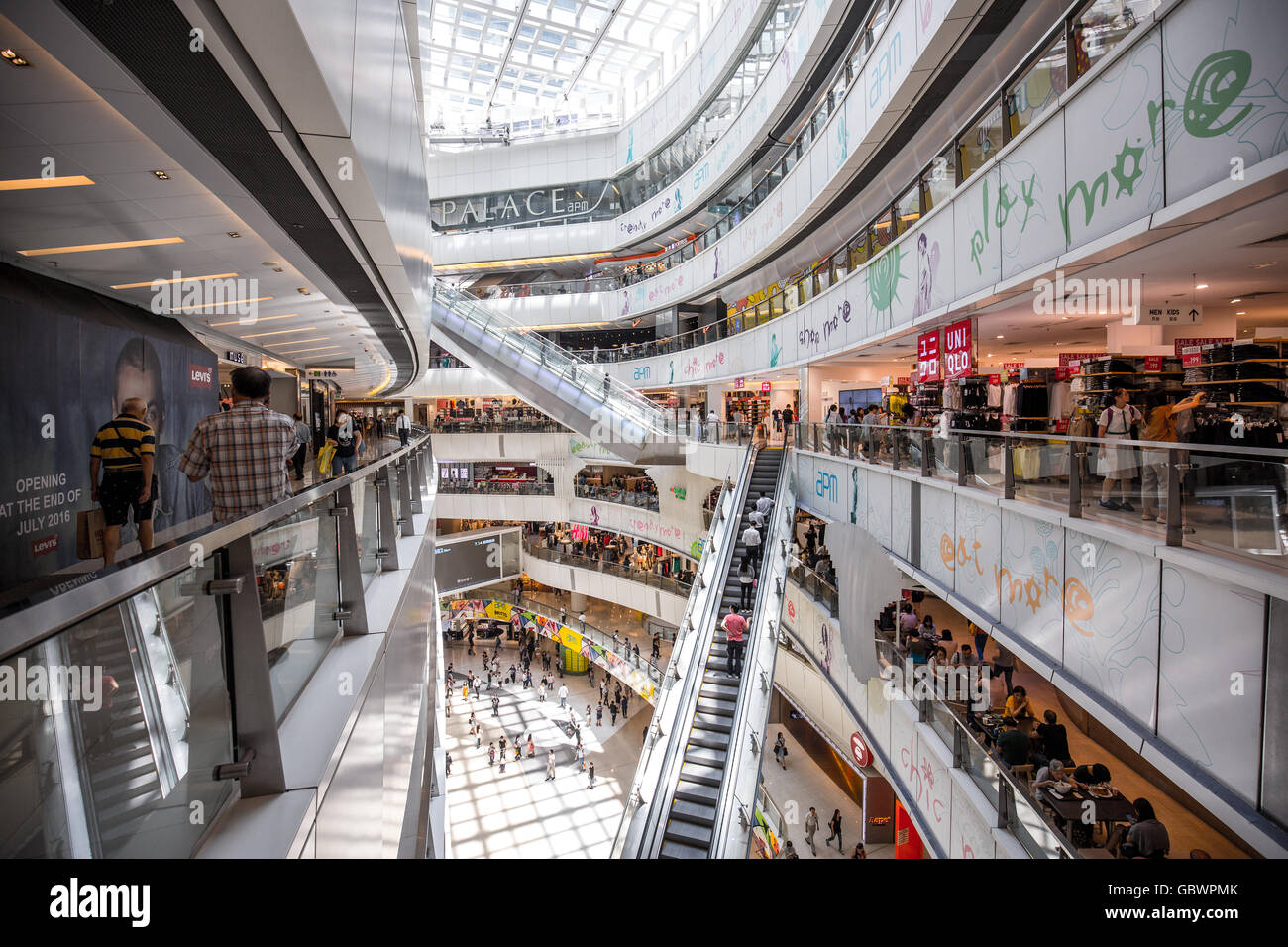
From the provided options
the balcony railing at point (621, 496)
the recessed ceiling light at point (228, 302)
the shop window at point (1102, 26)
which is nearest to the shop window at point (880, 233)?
the shop window at point (1102, 26)

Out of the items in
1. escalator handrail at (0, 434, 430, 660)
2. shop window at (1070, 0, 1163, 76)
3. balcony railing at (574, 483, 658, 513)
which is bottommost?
balcony railing at (574, 483, 658, 513)

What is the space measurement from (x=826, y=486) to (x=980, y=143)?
279 inches

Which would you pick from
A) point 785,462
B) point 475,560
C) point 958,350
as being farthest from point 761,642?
point 475,560

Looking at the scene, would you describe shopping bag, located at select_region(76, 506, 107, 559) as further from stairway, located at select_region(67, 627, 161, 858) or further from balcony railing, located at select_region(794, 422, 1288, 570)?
balcony railing, located at select_region(794, 422, 1288, 570)

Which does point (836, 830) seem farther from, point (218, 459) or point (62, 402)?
point (62, 402)

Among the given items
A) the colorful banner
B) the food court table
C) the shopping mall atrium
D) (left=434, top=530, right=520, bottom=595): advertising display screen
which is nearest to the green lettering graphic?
the shopping mall atrium

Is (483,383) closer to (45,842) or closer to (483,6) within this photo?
(483,6)

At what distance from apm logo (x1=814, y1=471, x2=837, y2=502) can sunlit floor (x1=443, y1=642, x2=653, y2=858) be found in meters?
7.96

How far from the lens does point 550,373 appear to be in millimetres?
19828

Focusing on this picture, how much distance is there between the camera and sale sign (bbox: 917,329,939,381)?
987cm

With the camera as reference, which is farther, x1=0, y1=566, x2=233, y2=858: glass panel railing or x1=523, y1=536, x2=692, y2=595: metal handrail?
x1=523, y1=536, x2=692, y2=595: metal handrail
